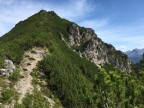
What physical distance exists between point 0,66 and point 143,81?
61076 mm

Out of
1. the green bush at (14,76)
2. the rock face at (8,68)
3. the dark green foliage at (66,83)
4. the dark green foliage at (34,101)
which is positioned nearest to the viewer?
the dark green foliage at (34,101)

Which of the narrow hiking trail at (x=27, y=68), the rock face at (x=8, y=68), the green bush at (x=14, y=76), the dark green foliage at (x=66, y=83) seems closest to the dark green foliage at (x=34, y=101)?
the narrow hiking trail at (x=27, y=68)

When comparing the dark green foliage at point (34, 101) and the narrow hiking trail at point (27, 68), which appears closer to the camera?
the dark green foliage at point (34, 101)

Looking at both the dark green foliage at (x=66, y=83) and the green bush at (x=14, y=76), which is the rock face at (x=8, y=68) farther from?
the dark green foliage at (x=66, y=83)

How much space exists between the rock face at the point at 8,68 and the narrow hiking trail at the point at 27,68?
431cm

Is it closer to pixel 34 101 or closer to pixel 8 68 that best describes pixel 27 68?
pixel 8 68

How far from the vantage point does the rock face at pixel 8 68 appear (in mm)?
103188

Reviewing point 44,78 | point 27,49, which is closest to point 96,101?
point 44,78

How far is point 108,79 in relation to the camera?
175 ft

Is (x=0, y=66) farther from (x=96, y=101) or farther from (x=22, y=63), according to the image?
(x=96, y=101)

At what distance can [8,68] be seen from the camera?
106m

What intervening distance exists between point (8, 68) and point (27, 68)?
987cm

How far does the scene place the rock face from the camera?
103m

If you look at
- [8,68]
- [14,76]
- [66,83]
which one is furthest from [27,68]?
[66,83]
